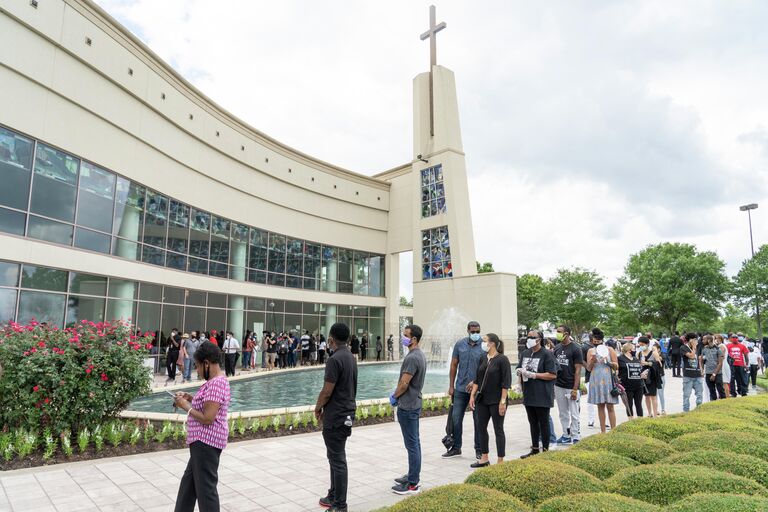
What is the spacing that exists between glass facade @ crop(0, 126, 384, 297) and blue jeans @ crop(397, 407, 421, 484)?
13772 mm

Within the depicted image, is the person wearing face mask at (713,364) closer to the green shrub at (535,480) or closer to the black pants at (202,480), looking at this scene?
the green shrub at (535,480)

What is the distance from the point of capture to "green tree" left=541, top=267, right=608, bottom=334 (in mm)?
57375

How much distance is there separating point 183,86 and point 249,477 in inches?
774

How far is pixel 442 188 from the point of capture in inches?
1232

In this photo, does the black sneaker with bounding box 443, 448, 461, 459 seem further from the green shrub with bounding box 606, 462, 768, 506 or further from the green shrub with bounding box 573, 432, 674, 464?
the green shrub with bounding box 606, 462, 768, 506

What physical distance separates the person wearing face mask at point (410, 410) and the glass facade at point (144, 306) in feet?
43.2

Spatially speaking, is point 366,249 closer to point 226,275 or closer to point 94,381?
point 226,275

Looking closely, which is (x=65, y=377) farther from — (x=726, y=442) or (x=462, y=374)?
(x=726, y=442)

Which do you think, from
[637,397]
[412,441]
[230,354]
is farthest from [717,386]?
[230,354]

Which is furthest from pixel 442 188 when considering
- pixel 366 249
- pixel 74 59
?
pixel 74 59

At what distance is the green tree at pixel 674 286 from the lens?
44625 mm

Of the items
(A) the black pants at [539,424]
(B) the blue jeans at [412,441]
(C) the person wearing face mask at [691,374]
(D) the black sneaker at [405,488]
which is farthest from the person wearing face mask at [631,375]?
(D) the black sneaker at [405,488]

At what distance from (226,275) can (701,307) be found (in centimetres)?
4284

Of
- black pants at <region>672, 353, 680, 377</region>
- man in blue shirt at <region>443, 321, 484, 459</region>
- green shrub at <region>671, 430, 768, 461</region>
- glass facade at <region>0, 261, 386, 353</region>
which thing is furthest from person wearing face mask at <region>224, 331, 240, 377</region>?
black pants at <region>672, 353, 680, 377</region>
